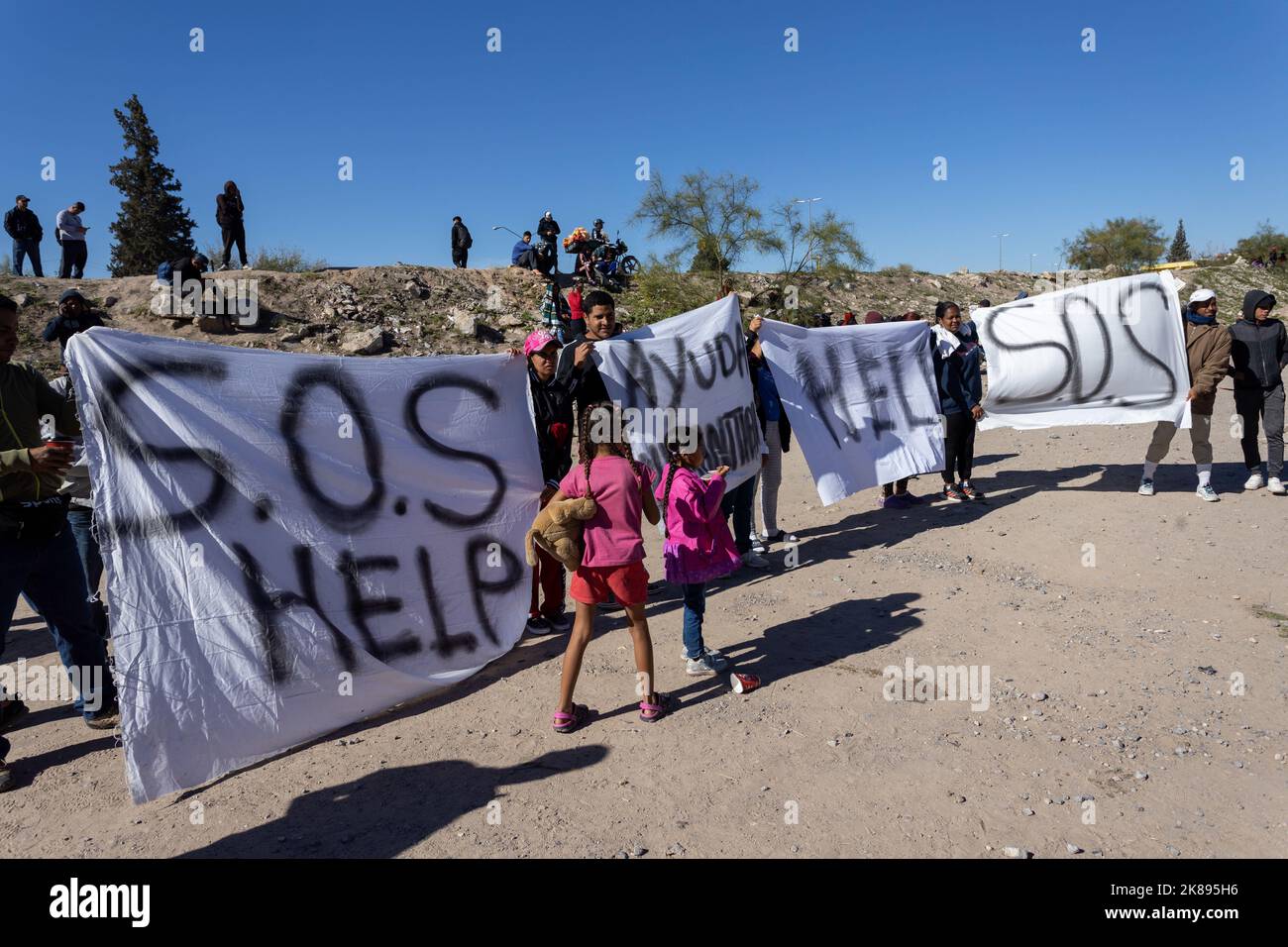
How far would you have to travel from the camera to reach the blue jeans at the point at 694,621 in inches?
177

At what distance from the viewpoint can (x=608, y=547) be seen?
3.90 m

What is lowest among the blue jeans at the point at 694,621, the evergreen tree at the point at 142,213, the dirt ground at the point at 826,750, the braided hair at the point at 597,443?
the dirt ground at the point at 826,750

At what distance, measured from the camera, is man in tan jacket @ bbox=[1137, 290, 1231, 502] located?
759cm

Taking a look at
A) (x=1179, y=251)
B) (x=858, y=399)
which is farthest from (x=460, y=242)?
(x=1179, y=251)

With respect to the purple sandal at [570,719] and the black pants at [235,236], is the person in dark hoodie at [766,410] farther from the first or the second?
the black pants at [235,236]

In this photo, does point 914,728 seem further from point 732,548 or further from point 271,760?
point 271,760

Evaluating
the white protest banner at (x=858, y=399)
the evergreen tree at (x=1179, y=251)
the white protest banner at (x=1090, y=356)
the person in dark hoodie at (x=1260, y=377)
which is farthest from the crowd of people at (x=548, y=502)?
the evergreen tree at (x=1179, y=251)

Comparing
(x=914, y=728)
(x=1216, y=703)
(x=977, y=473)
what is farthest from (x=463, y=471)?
(x=977, y=473)

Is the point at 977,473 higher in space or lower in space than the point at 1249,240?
lower

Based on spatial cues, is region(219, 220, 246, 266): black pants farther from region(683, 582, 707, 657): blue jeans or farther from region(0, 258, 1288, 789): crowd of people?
region(683, 582, 707, 657): blue jeans

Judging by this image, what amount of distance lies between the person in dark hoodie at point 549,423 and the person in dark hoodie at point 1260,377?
22.3ft

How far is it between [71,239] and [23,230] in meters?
1.23

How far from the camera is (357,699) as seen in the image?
412 centimetres

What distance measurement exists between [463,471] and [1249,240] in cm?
6155
